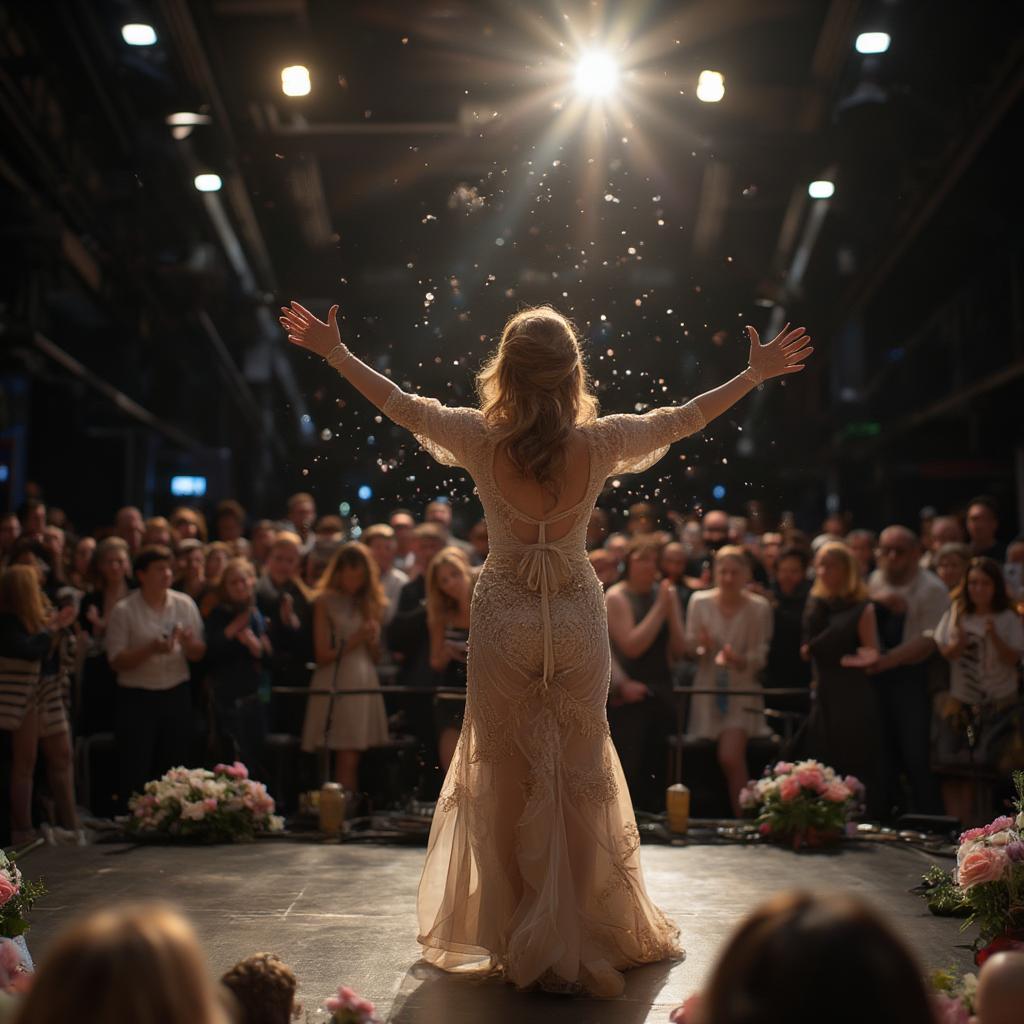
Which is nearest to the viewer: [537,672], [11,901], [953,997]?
[953,997]

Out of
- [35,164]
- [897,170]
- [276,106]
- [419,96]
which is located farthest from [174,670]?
[897,170]

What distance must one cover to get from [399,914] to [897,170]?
9507 millimetres

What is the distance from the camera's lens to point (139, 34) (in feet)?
34.9

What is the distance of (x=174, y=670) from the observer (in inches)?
306

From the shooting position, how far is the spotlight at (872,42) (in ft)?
34.5

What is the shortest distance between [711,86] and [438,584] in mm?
4283

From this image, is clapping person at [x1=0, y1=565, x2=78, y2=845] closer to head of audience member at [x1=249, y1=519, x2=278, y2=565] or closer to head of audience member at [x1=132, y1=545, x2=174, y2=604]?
head of audience member at [x1=132, y1=545, x2=174, y2=604]

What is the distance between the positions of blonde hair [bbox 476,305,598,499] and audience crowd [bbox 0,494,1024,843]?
337 centimetres

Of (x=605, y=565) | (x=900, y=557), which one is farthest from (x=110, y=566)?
(x=900, y=557)

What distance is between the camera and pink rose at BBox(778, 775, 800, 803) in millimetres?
6852

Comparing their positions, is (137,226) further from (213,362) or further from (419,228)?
(419,228)

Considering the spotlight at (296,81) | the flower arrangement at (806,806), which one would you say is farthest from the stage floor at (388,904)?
the spotlight at (296,81)

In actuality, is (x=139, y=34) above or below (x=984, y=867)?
above

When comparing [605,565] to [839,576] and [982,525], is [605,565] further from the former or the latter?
[982,525]
